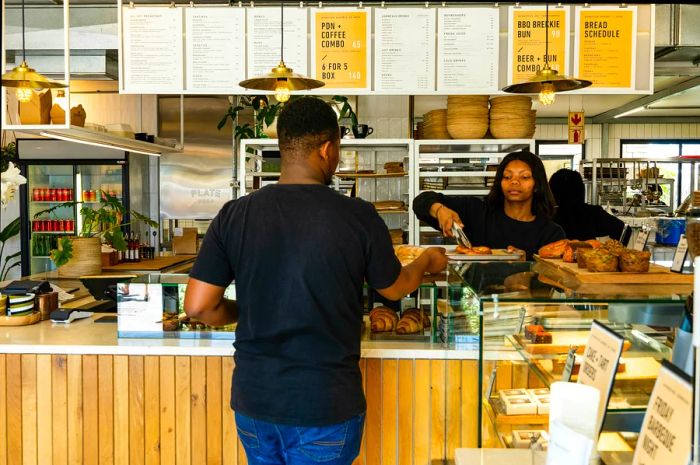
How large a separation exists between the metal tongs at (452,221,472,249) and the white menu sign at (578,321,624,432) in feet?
4.72

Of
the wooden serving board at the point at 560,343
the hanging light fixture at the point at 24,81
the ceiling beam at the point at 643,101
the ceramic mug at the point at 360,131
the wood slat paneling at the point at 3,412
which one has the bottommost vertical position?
the wood slat paneling at the point at 3,412

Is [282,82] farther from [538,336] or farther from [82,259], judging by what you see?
[82,259]

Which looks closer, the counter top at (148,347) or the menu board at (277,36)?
the counter top at (148,347)

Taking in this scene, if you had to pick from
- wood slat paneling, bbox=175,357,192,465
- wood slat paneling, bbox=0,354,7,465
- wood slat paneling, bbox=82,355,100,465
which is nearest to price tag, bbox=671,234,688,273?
wood slat paneling, bbox=175,357,192,465

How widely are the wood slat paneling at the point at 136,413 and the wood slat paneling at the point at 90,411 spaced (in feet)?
0.47

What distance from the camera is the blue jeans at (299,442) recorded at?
171 cm

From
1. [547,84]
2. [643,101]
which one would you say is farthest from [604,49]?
[643,101]

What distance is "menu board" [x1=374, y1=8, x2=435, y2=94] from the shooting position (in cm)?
392

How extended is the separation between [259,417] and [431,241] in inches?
147

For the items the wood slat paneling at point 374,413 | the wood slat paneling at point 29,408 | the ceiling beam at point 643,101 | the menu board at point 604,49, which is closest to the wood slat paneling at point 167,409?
the wood slat paneling at point 29,408

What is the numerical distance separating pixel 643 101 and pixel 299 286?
417 inches

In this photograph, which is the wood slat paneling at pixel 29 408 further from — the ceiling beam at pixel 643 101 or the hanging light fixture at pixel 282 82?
the ceiling beam at pixel 643 101

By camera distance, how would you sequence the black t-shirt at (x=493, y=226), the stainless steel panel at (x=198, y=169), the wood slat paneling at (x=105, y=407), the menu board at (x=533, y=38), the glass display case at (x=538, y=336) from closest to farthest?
the glass display case at (x=538, y=336), the wood slat paneling at (x=105, y=407), the black t-shirt at (x=493, y=226), the menu board at (x=533, y=38), the stainless steel panel at (x=198, y=169)

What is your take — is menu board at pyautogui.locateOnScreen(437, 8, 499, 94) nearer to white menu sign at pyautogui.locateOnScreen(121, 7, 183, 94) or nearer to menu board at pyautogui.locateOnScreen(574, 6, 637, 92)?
menu board at pyautogui.locateOnScreen(574, 6, 637, 92)
